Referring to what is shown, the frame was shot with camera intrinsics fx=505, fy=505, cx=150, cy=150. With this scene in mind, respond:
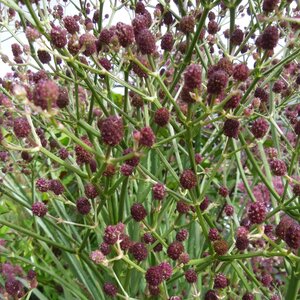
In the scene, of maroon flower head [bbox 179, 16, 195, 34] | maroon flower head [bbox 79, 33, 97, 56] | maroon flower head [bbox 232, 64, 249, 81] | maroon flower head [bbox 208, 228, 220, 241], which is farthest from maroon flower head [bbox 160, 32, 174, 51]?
maroon flower head [bbox 208, 228, 220, 241]

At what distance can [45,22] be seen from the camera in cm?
121

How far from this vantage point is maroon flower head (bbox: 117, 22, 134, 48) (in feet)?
3.22

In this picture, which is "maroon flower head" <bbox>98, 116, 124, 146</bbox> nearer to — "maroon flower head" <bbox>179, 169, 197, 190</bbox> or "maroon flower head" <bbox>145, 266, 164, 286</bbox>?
"maroon flower head" <bbox>179, 169, 197, 190</bbox>

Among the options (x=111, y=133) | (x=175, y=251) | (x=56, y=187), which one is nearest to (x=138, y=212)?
(x=175, y=251)

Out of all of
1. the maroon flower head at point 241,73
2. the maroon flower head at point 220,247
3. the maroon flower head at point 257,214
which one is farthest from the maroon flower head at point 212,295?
the maroon flower head at point 241,73

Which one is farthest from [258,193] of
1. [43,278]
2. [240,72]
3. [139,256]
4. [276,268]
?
[240,72]

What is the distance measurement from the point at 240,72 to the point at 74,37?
1.24 ft

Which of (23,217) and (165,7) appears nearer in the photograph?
(165,7)

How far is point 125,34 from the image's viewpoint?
3.22 ft

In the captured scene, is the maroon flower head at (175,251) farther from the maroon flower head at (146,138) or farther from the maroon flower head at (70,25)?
the maroon flower head at (70,25)

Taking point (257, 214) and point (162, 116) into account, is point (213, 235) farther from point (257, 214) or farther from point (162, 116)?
point (162, 116)

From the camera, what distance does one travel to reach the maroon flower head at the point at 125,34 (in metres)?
0.98

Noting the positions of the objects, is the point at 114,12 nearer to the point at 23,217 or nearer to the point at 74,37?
the point at 74,37

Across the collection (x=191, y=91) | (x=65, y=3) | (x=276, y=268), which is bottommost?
(x=276, y=268)
